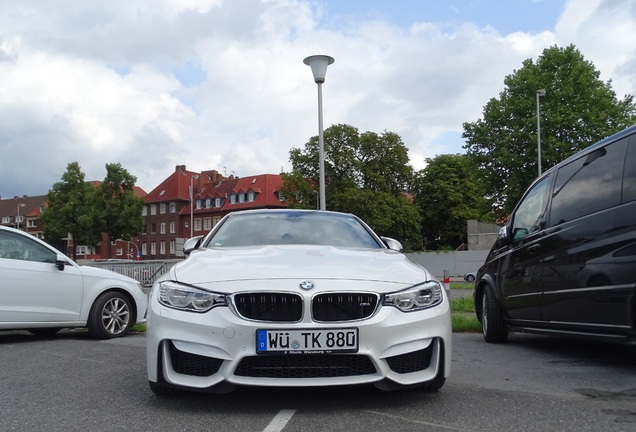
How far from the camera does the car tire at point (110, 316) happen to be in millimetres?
8750

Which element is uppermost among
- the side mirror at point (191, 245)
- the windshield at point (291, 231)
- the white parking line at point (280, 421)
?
the windshield at point (291, 231)

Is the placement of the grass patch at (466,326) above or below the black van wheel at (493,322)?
below

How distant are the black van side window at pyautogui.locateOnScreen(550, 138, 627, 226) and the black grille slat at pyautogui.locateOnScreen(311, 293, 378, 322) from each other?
2351 millimetres

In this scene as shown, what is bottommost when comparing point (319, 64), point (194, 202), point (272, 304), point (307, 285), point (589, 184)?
point (272, 304)

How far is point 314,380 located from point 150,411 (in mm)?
1094

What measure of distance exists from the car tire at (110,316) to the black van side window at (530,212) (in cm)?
520

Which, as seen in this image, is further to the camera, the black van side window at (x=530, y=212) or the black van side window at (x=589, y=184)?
the black van side window at (x=530, y=212)

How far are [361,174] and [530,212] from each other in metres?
51.5

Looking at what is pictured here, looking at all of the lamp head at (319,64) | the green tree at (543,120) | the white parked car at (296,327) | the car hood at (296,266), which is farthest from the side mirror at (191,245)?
the green tree at (543,120)

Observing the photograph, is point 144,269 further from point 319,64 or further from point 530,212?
point 530,212

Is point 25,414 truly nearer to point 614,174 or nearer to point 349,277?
point 349,277

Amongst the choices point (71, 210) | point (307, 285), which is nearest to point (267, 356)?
point (307, 285)

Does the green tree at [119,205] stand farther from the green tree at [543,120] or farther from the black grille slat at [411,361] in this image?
the black grille slat at [411,361]

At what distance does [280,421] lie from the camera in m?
3.94
